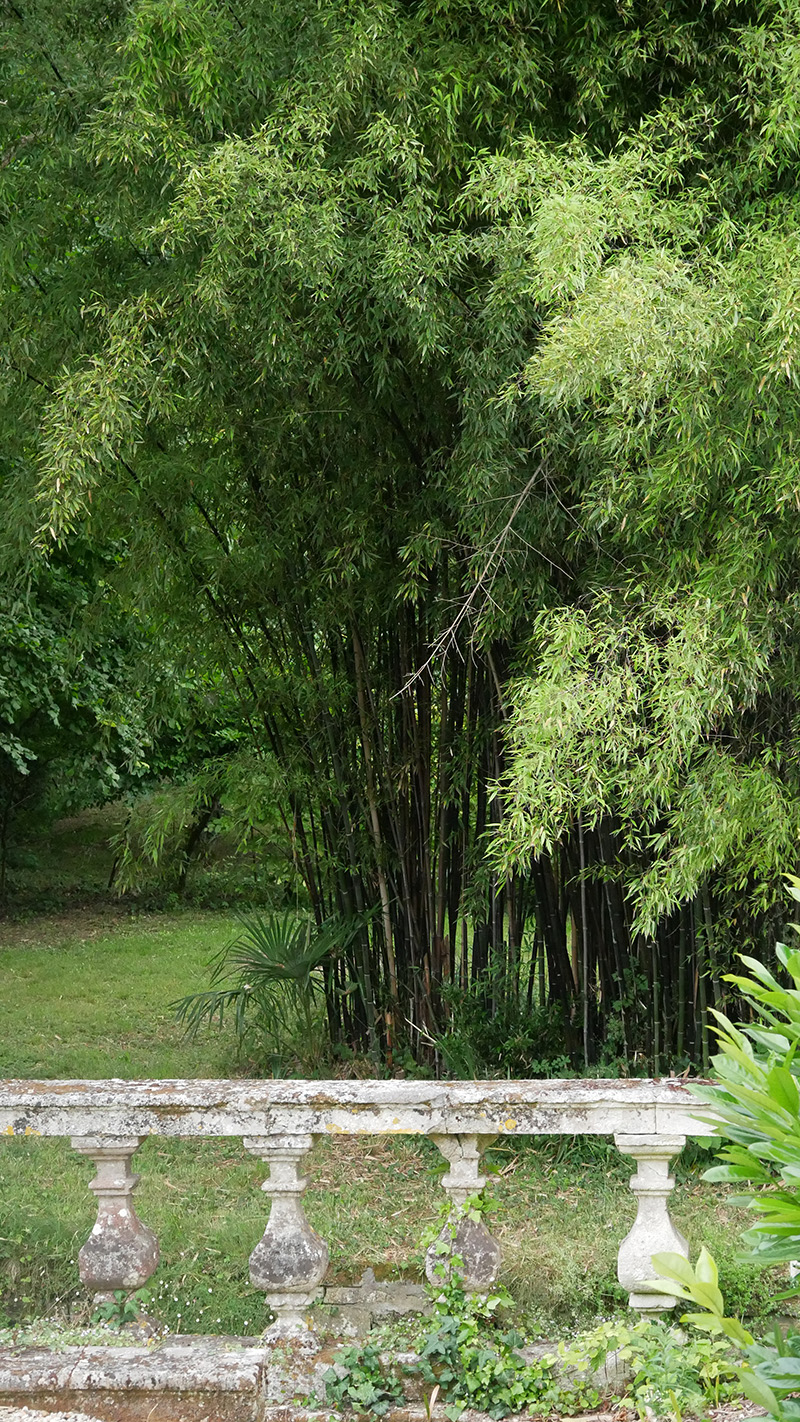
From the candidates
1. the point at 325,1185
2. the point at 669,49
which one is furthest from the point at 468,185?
the point at 325,1185

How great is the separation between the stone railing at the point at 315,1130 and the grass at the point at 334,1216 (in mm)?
172

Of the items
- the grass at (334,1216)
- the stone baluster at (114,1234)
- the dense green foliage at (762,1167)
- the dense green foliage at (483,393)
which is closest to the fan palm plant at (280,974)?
the grass at (334,1216)

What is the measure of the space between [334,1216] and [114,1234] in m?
1.54

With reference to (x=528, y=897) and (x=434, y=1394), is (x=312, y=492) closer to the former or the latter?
(x=528, y=897)

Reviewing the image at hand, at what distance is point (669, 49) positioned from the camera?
11.3ft

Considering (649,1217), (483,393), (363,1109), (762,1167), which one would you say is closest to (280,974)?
(483,393)

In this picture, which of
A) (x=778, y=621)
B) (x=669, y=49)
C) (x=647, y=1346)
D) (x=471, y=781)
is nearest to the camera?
(x=647, y=1346)

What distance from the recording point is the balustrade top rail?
244 cm

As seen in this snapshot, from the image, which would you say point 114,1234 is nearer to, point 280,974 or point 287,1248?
point 287,1248

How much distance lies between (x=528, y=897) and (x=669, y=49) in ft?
9.89

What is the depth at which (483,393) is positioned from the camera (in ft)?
11.4

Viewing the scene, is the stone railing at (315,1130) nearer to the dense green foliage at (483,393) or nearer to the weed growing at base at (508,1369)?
the weed growing at base at (508,1369)

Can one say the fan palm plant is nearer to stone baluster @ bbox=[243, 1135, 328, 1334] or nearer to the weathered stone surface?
stone baluster @ bbox=[243, 1135, 328, 1334]

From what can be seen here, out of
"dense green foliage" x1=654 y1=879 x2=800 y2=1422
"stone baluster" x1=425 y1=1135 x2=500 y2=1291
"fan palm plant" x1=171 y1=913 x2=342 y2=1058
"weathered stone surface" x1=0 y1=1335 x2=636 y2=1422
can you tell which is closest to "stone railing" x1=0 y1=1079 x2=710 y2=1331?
"stone baluster" x1=425 y1=1135 x2=500 y2=1291
